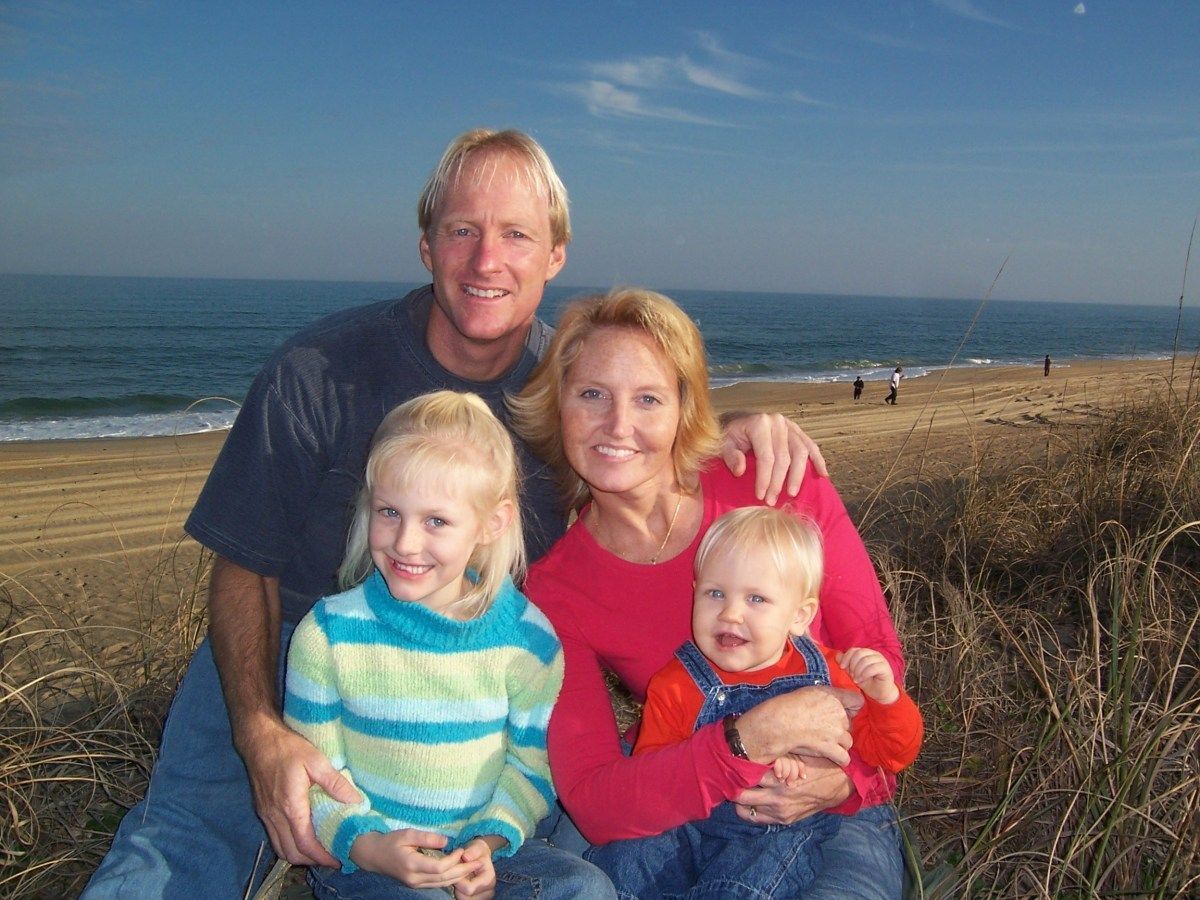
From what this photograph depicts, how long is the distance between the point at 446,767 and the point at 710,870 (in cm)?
69

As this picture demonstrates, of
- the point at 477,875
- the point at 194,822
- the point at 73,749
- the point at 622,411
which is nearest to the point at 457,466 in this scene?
the point at 622,411

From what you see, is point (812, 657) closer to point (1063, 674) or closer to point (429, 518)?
point (429, 518)

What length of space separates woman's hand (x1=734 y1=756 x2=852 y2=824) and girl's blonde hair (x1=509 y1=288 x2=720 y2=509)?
867 millimetres

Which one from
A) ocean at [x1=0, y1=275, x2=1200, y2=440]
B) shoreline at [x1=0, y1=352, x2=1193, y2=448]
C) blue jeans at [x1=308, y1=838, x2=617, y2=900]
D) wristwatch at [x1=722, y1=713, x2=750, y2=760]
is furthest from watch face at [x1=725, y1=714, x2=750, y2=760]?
shoreline at [x1=0, y1=352, x2=1193, y2=448]

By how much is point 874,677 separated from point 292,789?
140 centimetres

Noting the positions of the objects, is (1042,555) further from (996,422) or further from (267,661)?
(996,422)

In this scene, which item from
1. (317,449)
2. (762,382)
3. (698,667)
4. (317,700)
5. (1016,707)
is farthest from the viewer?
(762,382)

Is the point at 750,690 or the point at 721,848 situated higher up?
the point at 750,690

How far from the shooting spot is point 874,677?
2.06m

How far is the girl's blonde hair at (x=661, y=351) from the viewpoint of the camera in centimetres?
240

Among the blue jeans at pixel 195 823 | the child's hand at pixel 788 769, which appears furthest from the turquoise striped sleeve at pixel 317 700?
the child's hand at pixel 788 769

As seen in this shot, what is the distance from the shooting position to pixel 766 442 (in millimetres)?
2557

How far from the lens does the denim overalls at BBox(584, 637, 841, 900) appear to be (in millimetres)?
2098

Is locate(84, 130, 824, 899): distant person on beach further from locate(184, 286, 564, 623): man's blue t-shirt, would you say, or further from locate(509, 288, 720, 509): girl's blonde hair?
locate(509, 288, 720, 509): girl's blonde hair
